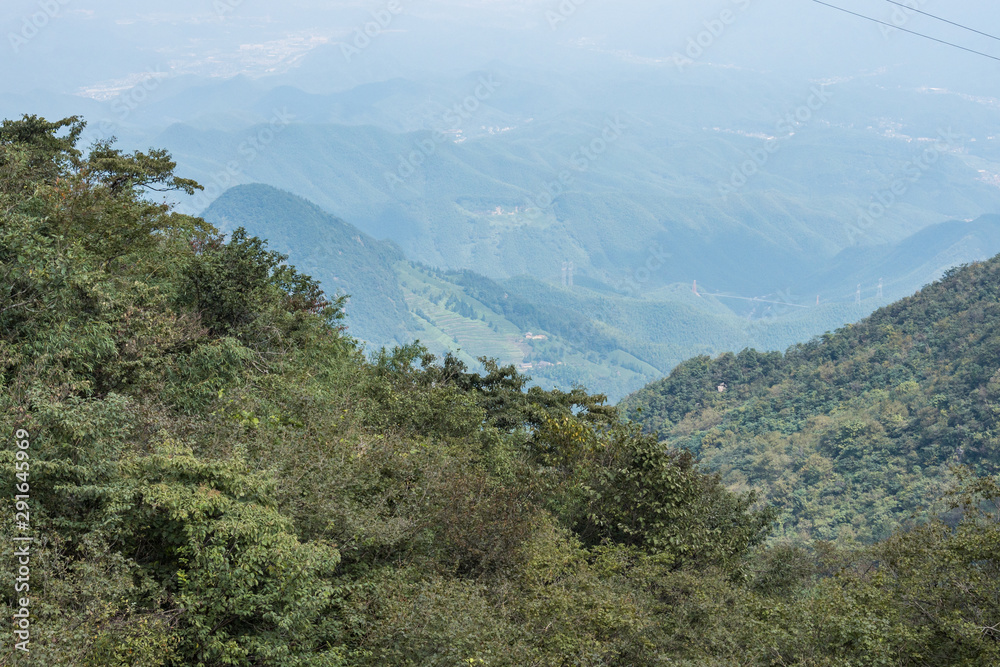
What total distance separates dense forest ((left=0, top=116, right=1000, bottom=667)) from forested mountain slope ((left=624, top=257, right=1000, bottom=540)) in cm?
3456

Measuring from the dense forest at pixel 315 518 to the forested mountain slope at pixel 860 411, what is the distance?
113ft

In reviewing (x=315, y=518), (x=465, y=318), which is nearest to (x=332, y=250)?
(x=465, y=318)

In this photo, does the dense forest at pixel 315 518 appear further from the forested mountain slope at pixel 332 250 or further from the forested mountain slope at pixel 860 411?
the forested mountain slope at pixel 332 250

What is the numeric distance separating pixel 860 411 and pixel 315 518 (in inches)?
2494

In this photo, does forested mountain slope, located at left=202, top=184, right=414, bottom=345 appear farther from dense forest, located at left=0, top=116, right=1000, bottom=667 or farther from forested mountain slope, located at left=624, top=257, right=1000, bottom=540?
dense forest, located at left=0, top=116, right=1000, bottom=667

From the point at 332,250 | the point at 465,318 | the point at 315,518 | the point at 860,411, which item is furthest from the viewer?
the point at 465,318

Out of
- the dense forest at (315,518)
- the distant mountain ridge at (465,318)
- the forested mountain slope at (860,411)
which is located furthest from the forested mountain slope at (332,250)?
the dense forest at (315,518)

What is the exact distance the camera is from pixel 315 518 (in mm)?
9523

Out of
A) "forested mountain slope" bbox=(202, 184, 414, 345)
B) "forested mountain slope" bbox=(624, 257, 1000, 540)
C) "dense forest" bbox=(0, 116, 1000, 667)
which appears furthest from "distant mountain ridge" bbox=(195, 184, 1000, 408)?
"dense forest" bbox=(0, 116, 1000, 667)

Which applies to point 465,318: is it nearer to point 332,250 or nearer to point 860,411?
point 332,250

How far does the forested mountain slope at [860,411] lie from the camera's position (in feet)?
164

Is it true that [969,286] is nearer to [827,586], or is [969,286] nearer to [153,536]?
[827,586]

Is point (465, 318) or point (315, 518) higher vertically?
point (465, 318)

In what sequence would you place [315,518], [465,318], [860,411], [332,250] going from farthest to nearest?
[465,318] < [332,250] < [860,411] < [315,518]
